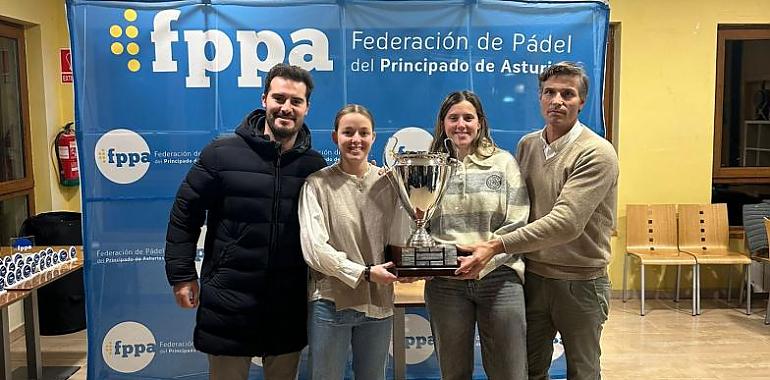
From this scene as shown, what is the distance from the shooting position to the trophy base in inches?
80.7

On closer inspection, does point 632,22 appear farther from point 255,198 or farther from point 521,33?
point 255,198

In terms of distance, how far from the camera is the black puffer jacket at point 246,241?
2.17 meters

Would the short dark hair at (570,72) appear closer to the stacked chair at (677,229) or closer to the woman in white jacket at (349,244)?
the woman in white jacket at (349,244)

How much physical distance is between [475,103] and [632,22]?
351cm

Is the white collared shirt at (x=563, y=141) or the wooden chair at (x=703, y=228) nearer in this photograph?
the white collared shirt at (x=563, y=141)

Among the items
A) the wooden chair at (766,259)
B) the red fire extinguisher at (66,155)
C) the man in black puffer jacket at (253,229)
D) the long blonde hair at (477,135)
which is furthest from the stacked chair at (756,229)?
the red fire extinguisher at (66,155)

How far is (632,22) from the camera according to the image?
5129 millimetres

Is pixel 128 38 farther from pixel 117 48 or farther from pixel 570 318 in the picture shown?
pixel 570 318

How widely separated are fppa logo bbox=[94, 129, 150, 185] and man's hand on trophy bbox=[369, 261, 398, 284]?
1.69m

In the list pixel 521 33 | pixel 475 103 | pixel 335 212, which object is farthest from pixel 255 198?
pixel 521 33

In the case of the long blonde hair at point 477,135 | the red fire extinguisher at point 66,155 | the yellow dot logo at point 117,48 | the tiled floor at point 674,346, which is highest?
the yellow dot logo at point 117,48

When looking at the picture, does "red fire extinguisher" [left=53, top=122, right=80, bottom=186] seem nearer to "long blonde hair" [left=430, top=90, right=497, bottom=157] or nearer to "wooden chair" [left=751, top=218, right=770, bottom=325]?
"long blonde hair" [left=430, top=90, right=497, bottom=157]

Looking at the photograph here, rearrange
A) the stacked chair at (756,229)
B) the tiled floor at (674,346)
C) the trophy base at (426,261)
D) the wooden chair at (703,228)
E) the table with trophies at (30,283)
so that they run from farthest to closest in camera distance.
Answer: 1. the wooden chair at (703,228)
2. the stacked chair at (756,229)
3. the tiled floor at (674,346)
4. the table with trophies at (30,283)
5. the trophy base at (426,261)

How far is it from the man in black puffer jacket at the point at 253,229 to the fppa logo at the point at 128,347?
1.31 metres
